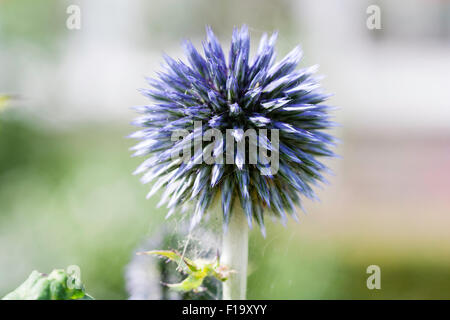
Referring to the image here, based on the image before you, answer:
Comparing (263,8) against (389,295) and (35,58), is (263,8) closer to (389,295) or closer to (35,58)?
(35,58)

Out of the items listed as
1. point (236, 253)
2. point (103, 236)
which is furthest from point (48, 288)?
point (103, 236)

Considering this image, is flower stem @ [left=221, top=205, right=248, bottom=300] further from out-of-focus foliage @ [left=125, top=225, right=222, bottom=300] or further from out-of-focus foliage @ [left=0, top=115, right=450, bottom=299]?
out-of-focus foliage @ [left=0, top=115, right=450, bottom=299]

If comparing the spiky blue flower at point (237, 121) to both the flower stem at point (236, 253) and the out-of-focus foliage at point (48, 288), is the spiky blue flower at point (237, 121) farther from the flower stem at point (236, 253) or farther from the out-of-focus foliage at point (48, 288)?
the out-of-focus foliage at point (48, 288)

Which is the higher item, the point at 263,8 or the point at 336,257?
the point at 263,8

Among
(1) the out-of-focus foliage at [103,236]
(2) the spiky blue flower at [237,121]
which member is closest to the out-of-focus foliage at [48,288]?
(2) the spiky blue flower at [237,121]

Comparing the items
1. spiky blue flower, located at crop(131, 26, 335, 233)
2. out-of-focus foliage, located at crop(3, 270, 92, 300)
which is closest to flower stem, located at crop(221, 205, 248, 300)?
spiky blue flower, located at crop(131, 26, 335, 233)

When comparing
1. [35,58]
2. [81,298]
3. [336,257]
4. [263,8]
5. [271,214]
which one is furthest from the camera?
[35,58]

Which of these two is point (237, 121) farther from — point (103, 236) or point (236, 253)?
point (103, 236)


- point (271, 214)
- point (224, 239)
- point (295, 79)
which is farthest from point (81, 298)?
point (295, 79)
